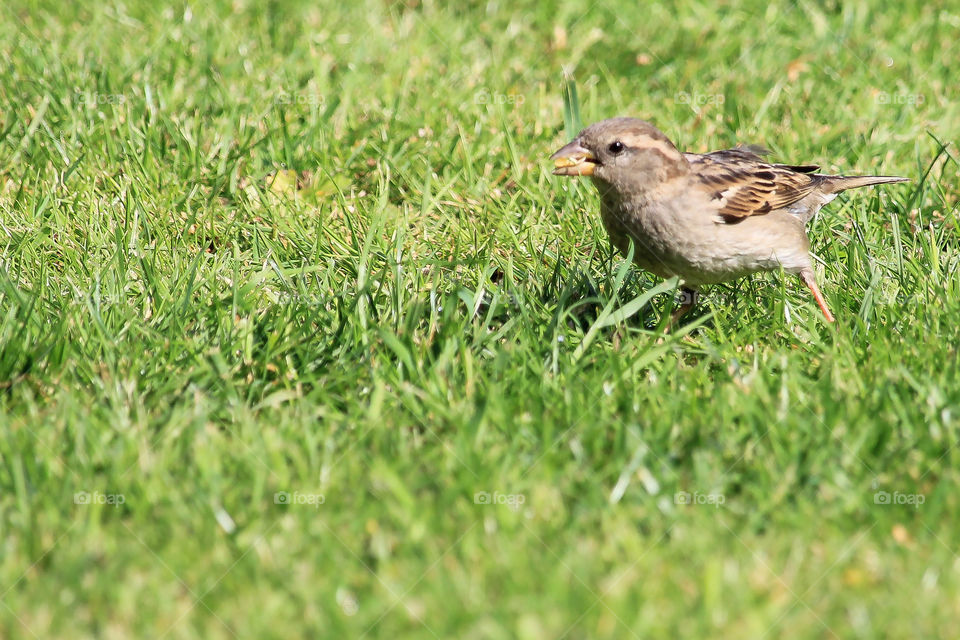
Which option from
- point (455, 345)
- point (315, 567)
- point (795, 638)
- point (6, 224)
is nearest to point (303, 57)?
point (6, 224)

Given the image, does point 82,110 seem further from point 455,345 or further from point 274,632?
point 274,632

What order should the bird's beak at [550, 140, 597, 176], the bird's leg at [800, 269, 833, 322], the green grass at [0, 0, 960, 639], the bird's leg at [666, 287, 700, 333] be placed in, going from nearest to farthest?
the green grass at [0, 0, 960, 639] < the bird's beak at [550, 140, 597, 176] < the bird's leg at [800, 269, 833, 322] < the bird's leg at [666, 287, 700, 333]

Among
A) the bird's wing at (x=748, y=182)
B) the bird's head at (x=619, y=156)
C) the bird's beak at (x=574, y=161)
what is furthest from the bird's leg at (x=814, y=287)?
the bird's beak at (x=574, y=161)

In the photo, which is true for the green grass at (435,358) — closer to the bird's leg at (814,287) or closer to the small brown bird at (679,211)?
the bird's leg at (814,287)

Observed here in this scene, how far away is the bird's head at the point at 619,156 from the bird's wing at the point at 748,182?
358mm

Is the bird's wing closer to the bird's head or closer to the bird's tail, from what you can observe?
the bird's tail

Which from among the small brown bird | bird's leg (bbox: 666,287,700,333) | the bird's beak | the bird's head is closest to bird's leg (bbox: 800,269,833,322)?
the small brown bird

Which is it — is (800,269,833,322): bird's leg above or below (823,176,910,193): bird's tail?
below

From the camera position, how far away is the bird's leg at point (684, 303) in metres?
5.62

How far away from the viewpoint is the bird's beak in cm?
536

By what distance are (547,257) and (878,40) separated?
410 cm

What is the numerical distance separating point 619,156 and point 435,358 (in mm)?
1365

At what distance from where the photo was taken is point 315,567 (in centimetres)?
362

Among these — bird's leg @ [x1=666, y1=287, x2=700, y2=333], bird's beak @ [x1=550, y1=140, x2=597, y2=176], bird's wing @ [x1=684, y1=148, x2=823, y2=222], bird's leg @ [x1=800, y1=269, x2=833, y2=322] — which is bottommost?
bird's leg @ [x1=666, y1=287, x2=700, y2=333]
